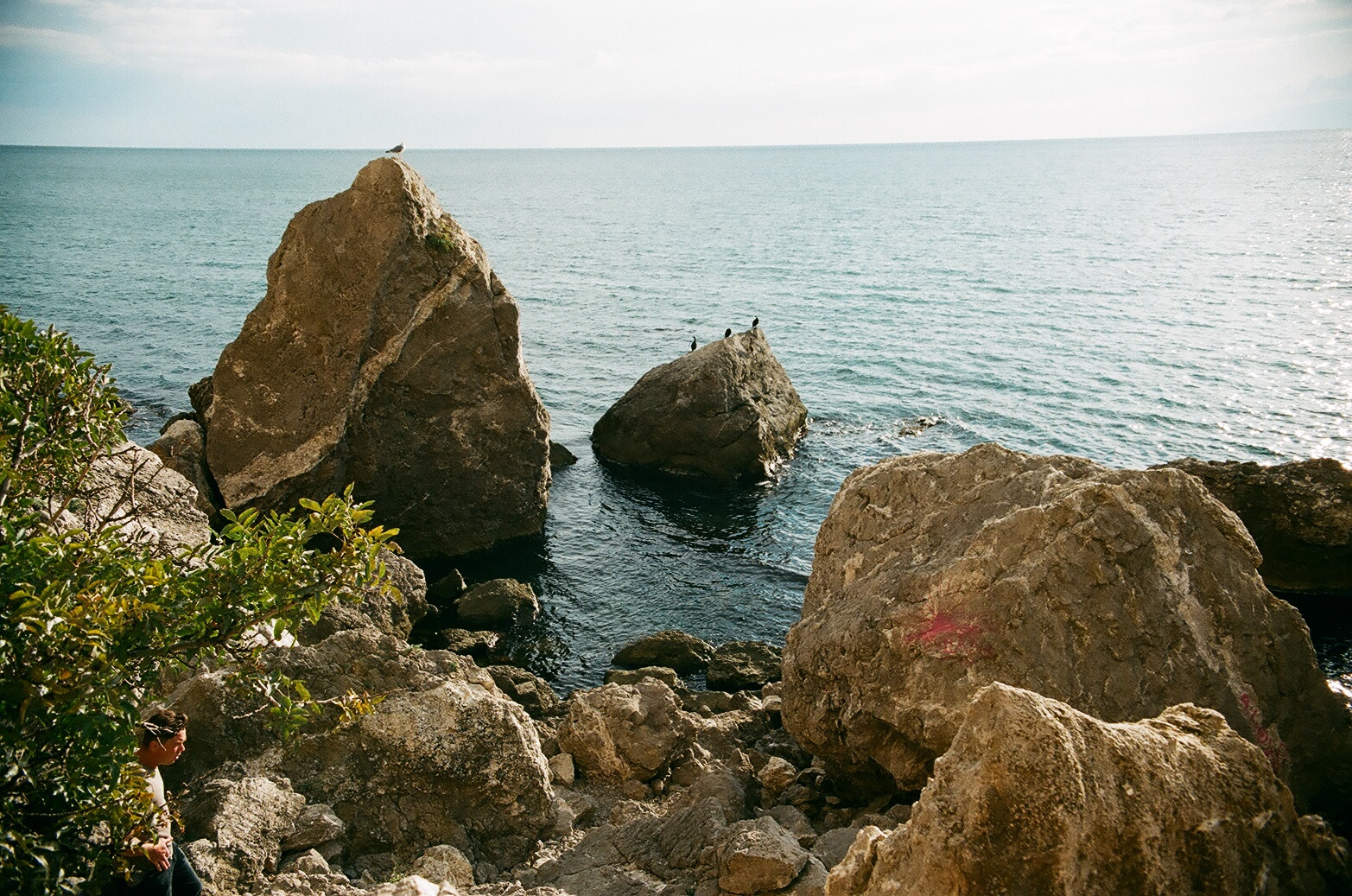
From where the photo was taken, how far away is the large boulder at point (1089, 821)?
290 inches

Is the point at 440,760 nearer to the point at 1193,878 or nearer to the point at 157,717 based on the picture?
the point at 157,717

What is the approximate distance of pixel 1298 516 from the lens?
88.6 feet

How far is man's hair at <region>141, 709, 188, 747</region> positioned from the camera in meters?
8.88

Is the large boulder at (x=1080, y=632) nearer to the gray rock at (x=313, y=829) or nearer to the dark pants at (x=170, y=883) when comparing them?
the gray rock at (x=313, y=829)

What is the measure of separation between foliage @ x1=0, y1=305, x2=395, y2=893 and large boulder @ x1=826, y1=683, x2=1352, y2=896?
16.4 ft

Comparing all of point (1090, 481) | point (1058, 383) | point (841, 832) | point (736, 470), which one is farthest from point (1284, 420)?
point (841, 832)

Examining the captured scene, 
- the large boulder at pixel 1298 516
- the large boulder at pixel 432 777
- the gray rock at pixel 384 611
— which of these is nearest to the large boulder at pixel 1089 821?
the large boulder at pixel 432 777

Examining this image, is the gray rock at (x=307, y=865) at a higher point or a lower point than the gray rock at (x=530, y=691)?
higher

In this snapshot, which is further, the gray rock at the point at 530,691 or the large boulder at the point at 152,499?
the gray rock at the point at 530,691

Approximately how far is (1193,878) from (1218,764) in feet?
3.68

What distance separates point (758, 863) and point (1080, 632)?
212 inches

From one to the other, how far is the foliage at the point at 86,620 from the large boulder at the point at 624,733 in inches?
322

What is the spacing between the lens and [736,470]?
3528cm

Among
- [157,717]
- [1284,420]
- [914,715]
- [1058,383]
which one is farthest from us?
[1058,383]
